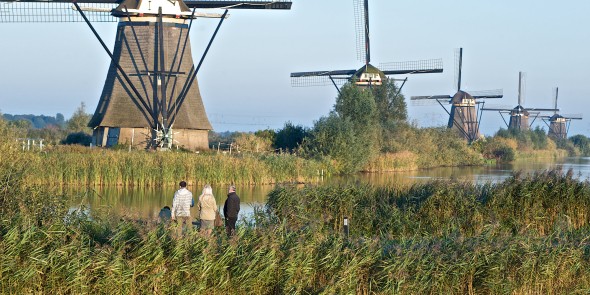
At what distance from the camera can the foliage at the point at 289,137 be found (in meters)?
39.8

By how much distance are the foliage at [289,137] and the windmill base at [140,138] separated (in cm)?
687

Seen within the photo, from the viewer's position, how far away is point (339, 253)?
1095 centimetres

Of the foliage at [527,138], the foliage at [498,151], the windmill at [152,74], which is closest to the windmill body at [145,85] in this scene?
the windmill at [152,74]

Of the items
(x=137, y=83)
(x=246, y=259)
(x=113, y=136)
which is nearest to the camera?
(x=246, y=259)

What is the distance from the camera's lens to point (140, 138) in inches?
1259

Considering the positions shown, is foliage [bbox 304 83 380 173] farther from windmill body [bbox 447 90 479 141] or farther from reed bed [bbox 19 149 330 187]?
windmill body [bbox 447 90 479 141]

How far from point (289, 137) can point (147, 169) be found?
14278mm

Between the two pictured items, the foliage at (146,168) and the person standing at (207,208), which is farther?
the foliage at (146,168)

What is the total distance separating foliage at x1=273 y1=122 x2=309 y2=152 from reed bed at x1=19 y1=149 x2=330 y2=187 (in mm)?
9363

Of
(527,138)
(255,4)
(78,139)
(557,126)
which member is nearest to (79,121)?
(78,139)

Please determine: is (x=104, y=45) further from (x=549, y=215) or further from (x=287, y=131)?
(x=549, y=215)

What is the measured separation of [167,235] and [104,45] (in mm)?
18986

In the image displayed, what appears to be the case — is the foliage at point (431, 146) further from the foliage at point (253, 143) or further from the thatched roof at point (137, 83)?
the thatched roof at point (137, 83)

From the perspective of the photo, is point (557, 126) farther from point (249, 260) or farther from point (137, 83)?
point (249, 260)
